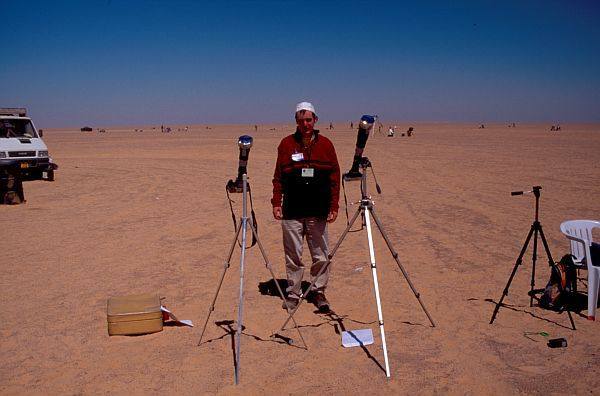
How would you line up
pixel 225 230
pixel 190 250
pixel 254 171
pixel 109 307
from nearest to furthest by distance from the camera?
pixel 109 307, pixel 190 250, pixel 225 230, pixel 254 171

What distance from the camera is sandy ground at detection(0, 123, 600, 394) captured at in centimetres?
400

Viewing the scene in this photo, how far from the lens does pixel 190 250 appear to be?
26.0 ft

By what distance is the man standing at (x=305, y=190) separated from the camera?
480cm

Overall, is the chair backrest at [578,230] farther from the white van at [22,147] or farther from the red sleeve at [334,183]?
the white van at [22,147]

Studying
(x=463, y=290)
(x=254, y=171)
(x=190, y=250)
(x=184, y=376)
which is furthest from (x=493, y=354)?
(x=254, y=171)

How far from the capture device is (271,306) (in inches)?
219

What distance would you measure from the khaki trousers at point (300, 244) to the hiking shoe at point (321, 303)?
0.29 meters

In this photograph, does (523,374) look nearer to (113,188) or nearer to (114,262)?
(114,262)

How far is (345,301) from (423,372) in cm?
175

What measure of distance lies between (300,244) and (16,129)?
16685 mm

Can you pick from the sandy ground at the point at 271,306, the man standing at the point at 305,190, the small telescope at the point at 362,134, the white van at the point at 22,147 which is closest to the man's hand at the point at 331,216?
the man standing at the point at 305,190

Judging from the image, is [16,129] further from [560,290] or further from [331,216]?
[560,290]

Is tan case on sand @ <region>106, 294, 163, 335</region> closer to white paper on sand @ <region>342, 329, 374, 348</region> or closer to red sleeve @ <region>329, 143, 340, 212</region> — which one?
white paper on sand @ <region>342, 329, 374, 348</region>

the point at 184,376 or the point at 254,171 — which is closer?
the point at 184,376
